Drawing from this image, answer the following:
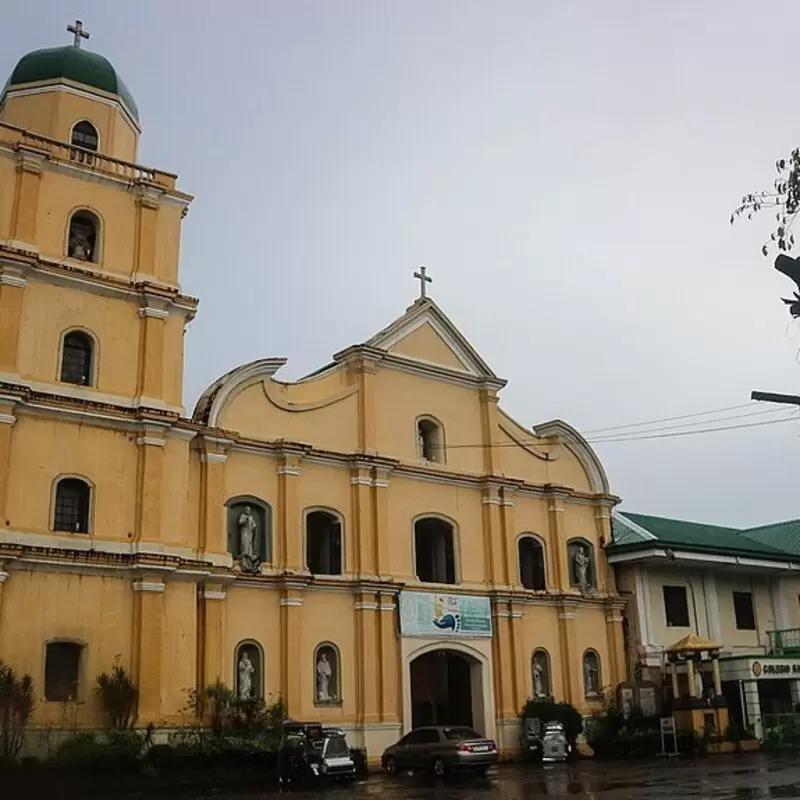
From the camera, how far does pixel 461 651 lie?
1164 inches

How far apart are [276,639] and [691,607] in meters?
15.6

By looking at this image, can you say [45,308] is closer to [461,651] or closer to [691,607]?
[461,651]

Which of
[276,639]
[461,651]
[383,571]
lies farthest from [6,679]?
[461,651]

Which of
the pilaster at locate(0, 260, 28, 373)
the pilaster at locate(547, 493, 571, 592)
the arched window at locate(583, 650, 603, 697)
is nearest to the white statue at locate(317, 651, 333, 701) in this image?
the pilaster at locate(547, 493, 571, 592)

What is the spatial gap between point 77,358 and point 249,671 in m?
8.61

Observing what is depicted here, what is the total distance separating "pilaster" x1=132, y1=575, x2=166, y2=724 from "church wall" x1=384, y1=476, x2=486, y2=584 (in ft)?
25.0

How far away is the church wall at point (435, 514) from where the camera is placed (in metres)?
29.2

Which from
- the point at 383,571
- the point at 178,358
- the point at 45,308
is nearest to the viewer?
the point at 45,308

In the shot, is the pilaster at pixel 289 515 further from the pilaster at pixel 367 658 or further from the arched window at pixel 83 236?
the arched window at pixel 83 236

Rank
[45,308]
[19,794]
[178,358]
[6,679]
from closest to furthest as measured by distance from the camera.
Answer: [19,794]
[6,679]
[45,308]
[178,358]

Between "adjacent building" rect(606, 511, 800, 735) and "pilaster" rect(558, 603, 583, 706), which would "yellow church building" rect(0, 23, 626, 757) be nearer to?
"pilaster" rect(558, 603, 583, 706)

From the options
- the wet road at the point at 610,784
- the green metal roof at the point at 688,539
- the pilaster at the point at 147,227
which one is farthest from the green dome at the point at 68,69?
the green metal roof at the point at 688,539

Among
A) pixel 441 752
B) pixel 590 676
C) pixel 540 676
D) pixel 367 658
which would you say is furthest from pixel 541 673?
pixel 441 752

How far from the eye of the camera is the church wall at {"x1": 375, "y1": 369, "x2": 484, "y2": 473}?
3017cm
